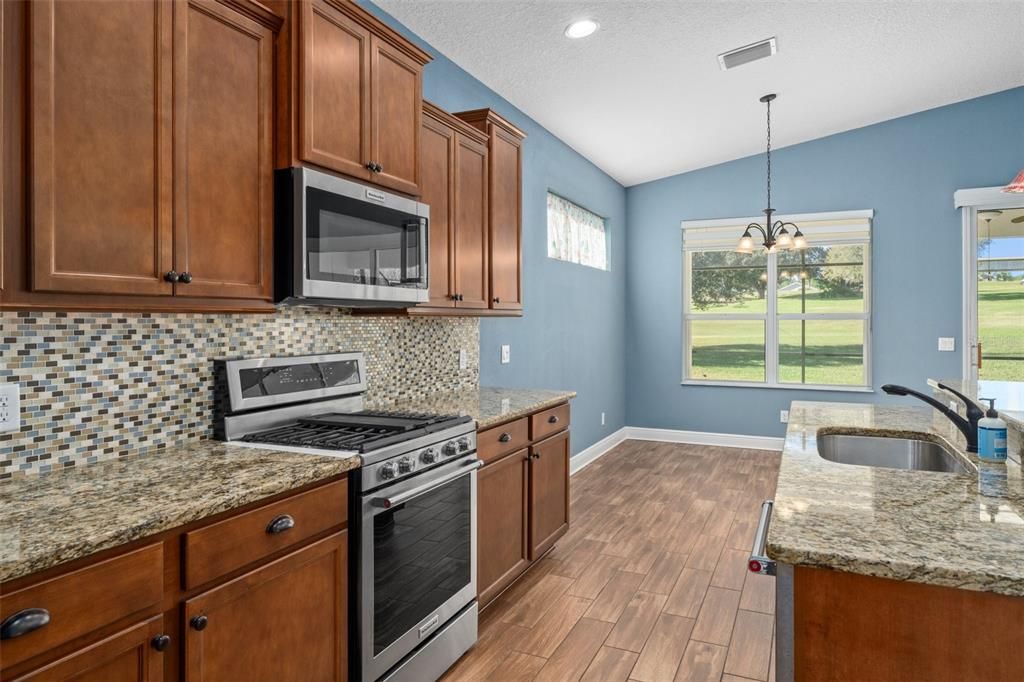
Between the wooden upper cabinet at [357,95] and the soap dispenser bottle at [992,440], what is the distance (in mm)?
2032

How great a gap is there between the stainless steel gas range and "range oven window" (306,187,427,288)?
44cm

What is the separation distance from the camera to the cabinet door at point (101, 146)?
134 centimetres

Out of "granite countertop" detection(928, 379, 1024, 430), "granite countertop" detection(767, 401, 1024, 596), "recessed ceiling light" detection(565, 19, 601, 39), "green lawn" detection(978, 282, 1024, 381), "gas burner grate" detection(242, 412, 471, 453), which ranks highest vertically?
"recessed ceiling light" detection(565, 19, 601, 39)

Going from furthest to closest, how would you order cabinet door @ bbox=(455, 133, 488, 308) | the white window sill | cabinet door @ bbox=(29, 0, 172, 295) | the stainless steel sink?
1. the white window sill
2. cabinet door @ bbox=(455, 133, 488, 308)
3. the stainless steel sink
4. cabinet door @ bbox=(29, 0, 172, 295)

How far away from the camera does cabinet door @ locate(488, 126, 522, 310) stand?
3238 millimetres

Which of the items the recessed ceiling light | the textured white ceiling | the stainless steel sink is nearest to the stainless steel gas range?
the stainless steel sink

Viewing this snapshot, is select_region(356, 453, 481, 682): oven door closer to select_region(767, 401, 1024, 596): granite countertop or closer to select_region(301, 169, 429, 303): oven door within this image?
select_region(301, 169, 429, 303): oven door

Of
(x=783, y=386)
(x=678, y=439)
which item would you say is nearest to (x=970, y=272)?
(x=783, y=386)

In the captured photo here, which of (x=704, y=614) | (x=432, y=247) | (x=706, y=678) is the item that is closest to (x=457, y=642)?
(x=706, y=678)

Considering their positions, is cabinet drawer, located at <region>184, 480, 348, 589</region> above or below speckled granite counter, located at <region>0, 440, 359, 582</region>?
below

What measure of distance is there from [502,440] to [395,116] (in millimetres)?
1405

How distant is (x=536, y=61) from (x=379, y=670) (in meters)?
3.23

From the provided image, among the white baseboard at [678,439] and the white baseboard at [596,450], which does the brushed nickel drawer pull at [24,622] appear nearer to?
the white baseboard at [596,450]

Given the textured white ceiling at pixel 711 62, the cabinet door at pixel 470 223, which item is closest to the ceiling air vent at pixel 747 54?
the textured white ceiling at pixel 711 62
